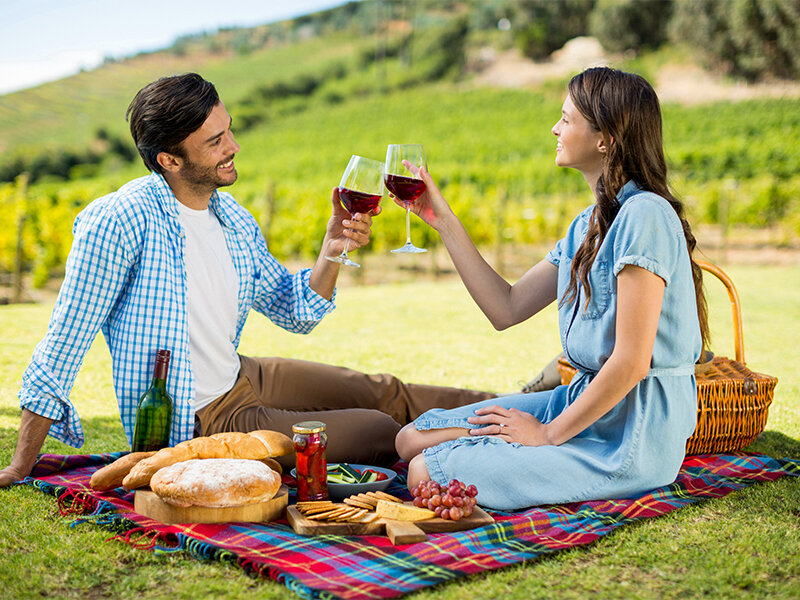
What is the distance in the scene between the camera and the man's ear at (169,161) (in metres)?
2.93

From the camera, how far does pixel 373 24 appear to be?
8612cm

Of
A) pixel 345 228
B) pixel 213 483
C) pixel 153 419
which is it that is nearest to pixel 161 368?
pixel 153 419

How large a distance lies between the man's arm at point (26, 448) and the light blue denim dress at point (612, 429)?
4.49ft

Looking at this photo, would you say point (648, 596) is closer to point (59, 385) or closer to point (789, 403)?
point (59, 385)

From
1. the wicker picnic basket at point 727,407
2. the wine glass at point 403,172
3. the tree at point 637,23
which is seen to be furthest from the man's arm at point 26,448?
the tree at point 637,23

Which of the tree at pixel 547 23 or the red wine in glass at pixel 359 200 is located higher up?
the tree at pixel 547 23

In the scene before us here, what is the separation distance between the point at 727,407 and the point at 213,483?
2.22m

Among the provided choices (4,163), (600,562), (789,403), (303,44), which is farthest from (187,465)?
(303,44)

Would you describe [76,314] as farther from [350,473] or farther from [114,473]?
[350,473]

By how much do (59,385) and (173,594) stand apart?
0.97 meters

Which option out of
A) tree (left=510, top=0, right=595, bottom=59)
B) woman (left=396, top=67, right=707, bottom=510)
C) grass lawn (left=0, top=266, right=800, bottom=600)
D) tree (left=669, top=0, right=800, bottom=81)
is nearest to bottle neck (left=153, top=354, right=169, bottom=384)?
grass lawn (left=0, top=266, right=800, bottom=600)

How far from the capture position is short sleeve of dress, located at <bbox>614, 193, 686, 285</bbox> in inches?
93.9

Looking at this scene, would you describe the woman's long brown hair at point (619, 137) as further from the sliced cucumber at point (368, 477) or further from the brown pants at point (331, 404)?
the brown pants at point (331, 404)

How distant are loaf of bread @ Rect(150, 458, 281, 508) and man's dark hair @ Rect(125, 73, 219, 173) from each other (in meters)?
1.22
